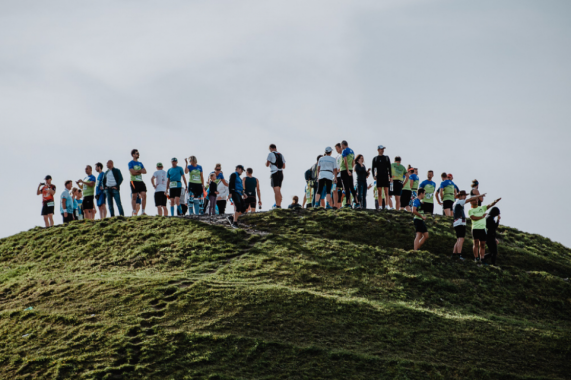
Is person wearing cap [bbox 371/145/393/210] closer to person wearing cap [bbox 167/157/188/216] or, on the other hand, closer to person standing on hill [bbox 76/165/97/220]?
person wearing cap [bbox 167/157/188/216]

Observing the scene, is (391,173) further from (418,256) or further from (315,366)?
(315,366)

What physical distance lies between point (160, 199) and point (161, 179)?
98 cm

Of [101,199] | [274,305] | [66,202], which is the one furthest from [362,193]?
[66,202]

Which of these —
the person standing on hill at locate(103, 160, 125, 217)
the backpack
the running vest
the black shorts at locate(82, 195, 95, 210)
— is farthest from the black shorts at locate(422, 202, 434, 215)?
the black shorts at locate(82, 195, 95, 210)

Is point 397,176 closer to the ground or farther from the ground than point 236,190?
farther from the ground

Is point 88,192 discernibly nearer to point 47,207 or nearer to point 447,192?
point 47,207

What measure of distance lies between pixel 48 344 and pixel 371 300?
8.76 metres

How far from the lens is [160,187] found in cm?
2239

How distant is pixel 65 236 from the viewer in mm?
21531

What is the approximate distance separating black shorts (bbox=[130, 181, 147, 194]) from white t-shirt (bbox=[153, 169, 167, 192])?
595 mm

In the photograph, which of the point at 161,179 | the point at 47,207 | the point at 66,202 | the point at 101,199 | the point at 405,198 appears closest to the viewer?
the point at 161,179

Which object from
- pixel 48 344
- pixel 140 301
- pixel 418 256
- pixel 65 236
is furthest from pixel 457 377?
pixel 65 236

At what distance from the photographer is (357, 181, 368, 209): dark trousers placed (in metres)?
23.0

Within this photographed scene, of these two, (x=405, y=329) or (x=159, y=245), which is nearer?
(x=405, y=329)
